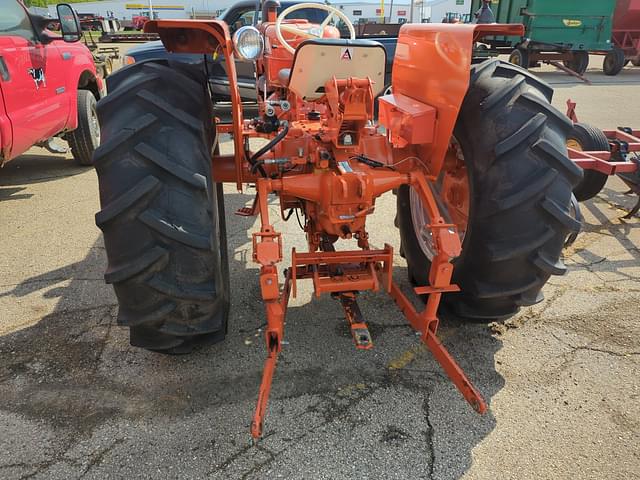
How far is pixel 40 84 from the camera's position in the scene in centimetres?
509

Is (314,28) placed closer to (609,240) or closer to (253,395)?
(253,395)

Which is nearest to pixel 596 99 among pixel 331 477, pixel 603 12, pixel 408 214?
pixel 603 12

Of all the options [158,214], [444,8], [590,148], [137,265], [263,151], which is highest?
[444,8]

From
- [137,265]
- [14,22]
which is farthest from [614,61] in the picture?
[137,265]

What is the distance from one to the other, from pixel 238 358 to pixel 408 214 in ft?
5.10

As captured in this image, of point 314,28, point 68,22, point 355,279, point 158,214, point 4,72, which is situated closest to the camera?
point 158,214

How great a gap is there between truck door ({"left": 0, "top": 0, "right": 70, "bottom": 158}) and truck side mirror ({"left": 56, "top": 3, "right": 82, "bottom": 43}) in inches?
14.9

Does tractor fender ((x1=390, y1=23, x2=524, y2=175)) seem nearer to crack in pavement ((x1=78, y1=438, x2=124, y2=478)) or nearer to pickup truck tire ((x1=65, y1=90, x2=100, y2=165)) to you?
crack in pavement ((x1=78, y1=438, x2=124, y2=478))

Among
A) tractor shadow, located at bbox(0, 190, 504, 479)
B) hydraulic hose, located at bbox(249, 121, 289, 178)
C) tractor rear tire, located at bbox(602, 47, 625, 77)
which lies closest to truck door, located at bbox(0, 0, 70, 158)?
tractor shadow, located at bbox(0, 190, 504, 479)

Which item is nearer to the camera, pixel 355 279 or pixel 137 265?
pixel 137 265

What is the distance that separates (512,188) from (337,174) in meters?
0.87

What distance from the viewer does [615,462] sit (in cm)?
215

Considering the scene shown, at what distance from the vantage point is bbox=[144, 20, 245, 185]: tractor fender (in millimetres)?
2234

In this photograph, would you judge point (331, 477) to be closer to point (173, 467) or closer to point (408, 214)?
point (173, 467)
